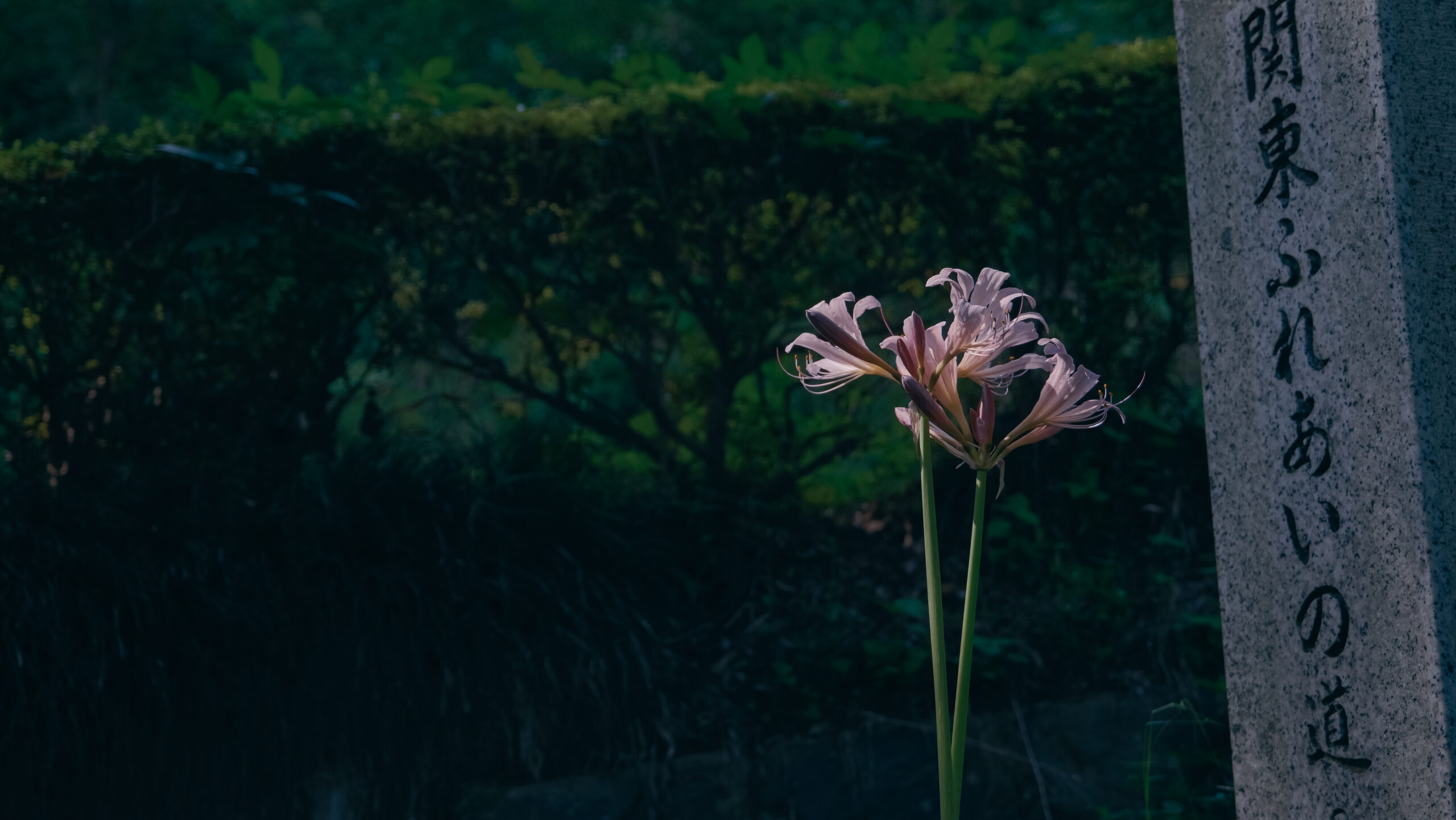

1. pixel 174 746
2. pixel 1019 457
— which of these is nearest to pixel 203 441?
pixel 174 746

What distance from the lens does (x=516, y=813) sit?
3041 mm

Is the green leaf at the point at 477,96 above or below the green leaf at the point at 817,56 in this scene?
below

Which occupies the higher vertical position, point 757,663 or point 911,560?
point 911,560

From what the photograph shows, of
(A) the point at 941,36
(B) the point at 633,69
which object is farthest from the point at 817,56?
(B) the point at 633,69

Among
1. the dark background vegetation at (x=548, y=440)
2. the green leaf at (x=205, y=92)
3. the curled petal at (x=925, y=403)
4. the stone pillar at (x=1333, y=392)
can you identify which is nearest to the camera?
the curled petal at (x=925, y=403)

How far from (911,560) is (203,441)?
260 centimetres

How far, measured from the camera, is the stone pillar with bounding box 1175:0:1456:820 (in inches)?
70.1

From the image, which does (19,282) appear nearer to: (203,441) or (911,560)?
(203,441)

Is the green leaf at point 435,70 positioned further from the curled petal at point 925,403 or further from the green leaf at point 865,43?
the curled petal at point 925,403

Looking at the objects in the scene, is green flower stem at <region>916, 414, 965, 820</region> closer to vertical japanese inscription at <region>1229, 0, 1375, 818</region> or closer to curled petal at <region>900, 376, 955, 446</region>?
curled petal at <region>900, 376, 955, 446</region>

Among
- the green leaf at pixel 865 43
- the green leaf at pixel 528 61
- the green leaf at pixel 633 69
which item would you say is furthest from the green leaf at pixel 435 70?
the green leaf at pixel 865 43

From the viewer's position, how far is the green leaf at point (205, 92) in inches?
134

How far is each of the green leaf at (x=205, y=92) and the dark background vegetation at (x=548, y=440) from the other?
13 mm

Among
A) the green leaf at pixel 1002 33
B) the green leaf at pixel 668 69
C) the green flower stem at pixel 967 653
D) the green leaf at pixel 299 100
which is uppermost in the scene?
the green leaf at pixel 1002 33
